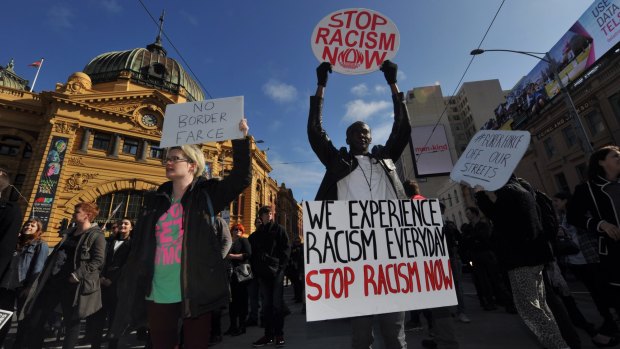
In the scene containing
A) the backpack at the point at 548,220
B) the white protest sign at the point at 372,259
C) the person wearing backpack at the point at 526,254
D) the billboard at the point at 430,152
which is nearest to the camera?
the white protest sign at the point at 372,259

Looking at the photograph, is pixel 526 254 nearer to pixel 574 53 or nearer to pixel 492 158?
pixel 492 158

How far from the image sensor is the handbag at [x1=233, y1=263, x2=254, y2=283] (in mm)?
5008

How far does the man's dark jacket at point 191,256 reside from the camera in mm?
1765

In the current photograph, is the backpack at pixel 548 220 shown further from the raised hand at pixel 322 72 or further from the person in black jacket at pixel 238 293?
the person in black jacket at pixel 238 293

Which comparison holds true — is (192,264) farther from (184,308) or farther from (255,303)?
(255,303)

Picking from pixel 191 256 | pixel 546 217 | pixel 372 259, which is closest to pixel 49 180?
pixel 191 256

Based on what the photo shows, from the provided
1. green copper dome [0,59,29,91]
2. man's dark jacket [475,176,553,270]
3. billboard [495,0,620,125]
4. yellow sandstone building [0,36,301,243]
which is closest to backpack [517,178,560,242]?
man's dark jacket [475,176,553,270]

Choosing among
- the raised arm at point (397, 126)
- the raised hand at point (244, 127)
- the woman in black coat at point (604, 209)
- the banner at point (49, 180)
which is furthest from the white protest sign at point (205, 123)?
the banner at point (49, 180)

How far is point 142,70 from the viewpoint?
30750 mm

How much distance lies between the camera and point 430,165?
21922 mm

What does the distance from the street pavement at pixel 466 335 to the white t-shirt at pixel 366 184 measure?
2517 millimetres

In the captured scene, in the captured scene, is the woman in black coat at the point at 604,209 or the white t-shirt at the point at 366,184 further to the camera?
the woman in black coat at the point at 604,209

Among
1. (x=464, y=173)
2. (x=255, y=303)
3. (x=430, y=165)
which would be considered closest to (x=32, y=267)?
(x=255, y=303)

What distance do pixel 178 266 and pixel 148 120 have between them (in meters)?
27.4
